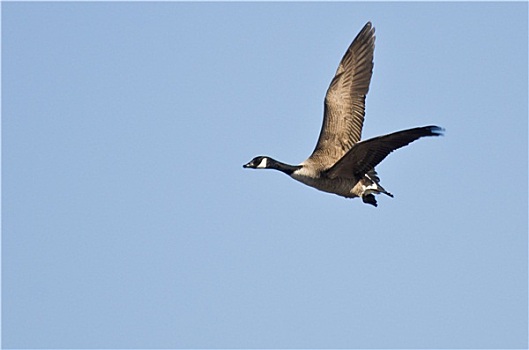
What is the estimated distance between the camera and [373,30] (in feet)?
55.3

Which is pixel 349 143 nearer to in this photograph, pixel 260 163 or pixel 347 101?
pixel 347 101

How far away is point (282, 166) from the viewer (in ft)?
48.3

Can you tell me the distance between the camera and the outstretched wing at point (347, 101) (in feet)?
51.5

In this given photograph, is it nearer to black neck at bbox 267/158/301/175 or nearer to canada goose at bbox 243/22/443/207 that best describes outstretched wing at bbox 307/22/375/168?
canada goose at bbox 243/22/443/207

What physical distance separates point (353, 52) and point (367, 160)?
3.71 meters

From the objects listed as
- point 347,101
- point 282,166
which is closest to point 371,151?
point 282,166

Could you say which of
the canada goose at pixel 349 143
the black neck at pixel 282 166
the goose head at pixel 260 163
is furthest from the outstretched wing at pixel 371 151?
the goose head at pixel 260 163

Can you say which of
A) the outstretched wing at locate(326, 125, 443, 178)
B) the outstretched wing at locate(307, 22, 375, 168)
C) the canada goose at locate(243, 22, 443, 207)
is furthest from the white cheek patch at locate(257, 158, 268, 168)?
the outstretched wing at locate(326, 125, 443, 178)

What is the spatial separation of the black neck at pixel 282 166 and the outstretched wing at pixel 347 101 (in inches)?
22.2

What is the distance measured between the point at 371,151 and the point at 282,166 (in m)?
1.75

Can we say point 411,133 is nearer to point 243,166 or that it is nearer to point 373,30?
point 243,166

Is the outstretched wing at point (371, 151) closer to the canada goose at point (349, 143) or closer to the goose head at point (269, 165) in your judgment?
the canada goose at point (349, 143)

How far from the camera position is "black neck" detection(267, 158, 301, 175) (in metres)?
14.7

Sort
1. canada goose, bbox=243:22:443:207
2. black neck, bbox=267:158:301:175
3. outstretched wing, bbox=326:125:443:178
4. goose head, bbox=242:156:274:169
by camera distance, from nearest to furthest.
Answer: outstretched wing, bbox=326:125:443:178, canada goose, bbox=243:22:443:207, black neck, bbox=267:158:301:175, goose head, bbox=242:156:274:169
